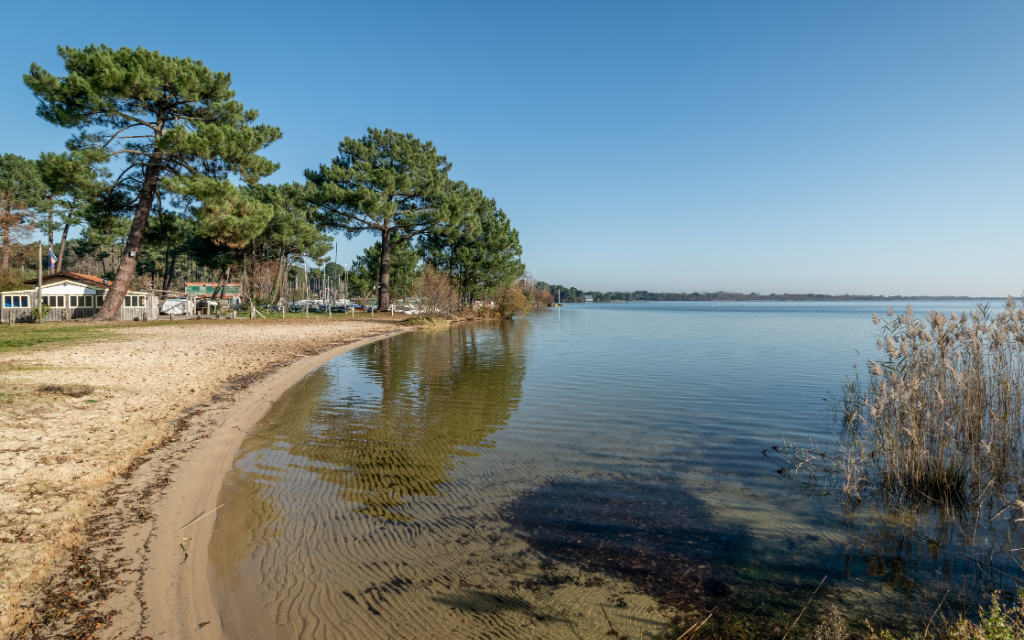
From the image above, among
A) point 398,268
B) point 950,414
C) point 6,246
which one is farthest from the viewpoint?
point 398,268

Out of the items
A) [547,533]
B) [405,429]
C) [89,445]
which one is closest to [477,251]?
[405,429]

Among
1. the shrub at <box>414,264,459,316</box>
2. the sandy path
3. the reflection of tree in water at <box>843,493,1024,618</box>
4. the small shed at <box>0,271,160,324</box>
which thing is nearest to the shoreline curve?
the sandy path

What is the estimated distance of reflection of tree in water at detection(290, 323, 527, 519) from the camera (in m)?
6.70

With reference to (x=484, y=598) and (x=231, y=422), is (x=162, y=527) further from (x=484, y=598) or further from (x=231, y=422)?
(x=231, y=422)

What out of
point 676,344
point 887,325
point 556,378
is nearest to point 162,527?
point 887,325

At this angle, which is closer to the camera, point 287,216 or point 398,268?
point 287,216

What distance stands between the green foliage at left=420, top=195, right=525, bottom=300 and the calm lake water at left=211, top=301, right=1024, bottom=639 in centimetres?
4091

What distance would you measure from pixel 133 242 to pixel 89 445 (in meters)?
30.6

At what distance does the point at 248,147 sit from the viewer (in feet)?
91.1

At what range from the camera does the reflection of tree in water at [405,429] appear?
Result: 6.70 m

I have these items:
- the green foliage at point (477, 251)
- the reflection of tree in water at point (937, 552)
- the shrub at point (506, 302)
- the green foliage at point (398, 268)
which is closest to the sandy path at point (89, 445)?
the reflection of tree in water at point (937, 552)

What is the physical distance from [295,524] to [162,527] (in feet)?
4.18

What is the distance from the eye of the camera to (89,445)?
684 cm

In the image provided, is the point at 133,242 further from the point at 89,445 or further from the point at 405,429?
the point at 405,429
